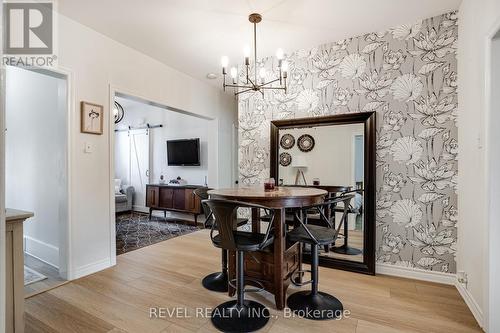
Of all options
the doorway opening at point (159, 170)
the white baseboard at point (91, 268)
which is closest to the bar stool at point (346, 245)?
the white baseboard at point (91, 268)

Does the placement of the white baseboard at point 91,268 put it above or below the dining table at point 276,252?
below

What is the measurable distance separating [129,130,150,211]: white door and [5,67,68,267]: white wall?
2808 millimetres

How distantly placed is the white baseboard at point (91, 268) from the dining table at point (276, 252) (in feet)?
5.20

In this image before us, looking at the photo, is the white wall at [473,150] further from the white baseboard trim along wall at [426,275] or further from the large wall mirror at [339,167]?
the large wall mirror at [339,167]

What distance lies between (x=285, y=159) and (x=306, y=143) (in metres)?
0.34

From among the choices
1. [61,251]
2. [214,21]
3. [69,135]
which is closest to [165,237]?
[61,251]

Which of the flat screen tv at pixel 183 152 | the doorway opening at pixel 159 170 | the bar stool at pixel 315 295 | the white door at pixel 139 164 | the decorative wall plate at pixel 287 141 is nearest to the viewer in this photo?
the bar stool at pixel 315 295

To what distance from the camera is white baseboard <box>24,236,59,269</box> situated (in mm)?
2986

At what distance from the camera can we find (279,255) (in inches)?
79.5

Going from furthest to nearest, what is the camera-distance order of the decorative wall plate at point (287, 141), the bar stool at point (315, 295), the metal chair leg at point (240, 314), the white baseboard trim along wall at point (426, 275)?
1. the decorative wall plate at point (287, 141)
2. the white baseboard trim along wall at point (426, 275)
3. the bar stool at point (315, 295)
4. the metal chair leg at point (240, 314)

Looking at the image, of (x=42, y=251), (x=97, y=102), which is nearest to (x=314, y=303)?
(x=97, y=102)

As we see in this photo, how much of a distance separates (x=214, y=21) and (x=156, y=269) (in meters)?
2.74

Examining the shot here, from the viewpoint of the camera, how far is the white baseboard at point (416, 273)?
2.54 m

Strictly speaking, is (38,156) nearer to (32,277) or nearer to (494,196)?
(32,277)
